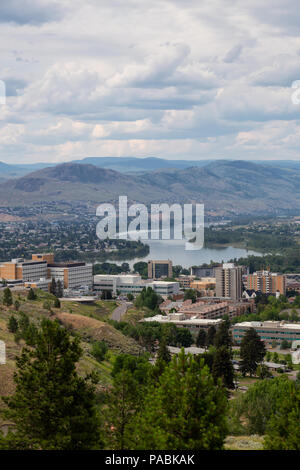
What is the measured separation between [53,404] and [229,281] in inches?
785

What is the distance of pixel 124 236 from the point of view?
159 ft

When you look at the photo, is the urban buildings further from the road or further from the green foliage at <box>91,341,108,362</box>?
the green foliage at <box>91,341,108,362</box>

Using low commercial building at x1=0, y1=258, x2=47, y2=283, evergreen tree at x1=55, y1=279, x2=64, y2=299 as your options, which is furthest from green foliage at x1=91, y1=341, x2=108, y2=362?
low commercial building at x1=0, y1=258, x2=47, y2=283

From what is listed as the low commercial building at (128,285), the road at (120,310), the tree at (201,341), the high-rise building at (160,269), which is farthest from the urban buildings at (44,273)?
the tree at (201,341)

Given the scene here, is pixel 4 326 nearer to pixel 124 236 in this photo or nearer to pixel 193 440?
pixel 193 440

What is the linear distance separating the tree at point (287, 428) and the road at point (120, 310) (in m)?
12.7

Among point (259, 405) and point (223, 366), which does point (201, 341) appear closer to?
point (223, 366)

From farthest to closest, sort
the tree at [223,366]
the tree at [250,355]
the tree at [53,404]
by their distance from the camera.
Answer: the tree at [250,355] < the tree at [223,366] < the tree at [53,404]

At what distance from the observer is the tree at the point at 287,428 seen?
4117mm

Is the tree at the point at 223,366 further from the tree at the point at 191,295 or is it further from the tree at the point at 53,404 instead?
the tree at the point at 191,295

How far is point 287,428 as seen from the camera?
4316mm

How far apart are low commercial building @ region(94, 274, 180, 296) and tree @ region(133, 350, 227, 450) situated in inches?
773

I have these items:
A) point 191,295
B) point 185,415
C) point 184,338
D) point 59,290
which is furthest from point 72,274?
point 185,415

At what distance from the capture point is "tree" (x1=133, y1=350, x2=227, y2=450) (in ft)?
13.0
